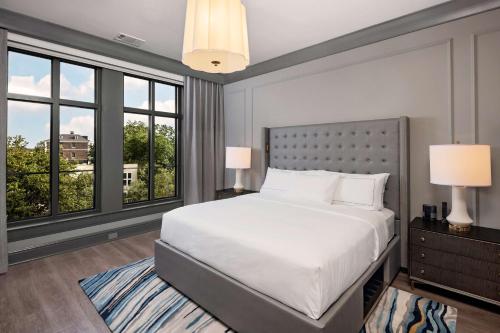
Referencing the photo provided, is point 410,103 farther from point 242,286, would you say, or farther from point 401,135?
point 242,286

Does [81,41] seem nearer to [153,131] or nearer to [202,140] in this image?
[153,131]

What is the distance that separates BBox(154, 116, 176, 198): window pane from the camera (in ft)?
14.3

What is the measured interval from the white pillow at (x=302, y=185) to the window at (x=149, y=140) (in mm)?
1864

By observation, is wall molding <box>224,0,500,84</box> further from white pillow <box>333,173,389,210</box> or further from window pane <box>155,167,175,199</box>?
window pane <box>155,167,175,199</box>

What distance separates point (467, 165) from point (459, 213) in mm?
444

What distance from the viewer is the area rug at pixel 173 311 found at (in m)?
1.89

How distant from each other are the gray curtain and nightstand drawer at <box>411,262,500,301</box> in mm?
3114

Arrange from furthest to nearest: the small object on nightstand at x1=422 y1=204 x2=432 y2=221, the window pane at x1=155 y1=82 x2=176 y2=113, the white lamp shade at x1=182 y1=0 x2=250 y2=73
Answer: the window pane at x1=155 y1=82 x2=176 y2=113 < the small object on nightstand at x1=422 y1=204 x2=432 y2=221 < the white lamp shade at x1=182 y1=0 x2=250 y2=73

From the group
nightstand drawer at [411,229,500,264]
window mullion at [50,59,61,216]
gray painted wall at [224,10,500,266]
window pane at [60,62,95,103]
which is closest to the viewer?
nightstand drawer at [411,229,500,264]

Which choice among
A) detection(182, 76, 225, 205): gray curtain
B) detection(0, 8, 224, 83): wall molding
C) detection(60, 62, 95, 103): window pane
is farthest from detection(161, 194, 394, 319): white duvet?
detection(0, 8, 224, 83): wall molding

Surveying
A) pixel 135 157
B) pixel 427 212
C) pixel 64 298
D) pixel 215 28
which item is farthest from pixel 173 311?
pixel 135 157

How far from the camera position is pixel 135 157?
4.07 metres

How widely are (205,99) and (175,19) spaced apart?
171 centimetres

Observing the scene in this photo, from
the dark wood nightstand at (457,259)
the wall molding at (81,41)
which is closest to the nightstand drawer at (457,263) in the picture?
the dark wood nightstand at (457,259)
